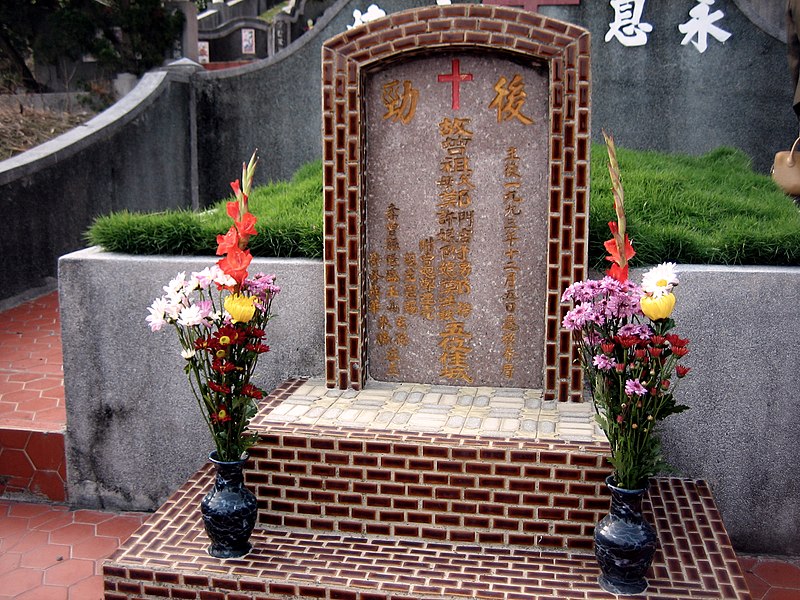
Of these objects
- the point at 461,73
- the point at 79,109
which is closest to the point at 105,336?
the point at 461,73

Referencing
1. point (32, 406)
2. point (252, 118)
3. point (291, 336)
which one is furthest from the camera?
point (252, 118)

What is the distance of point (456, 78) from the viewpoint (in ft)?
12.3

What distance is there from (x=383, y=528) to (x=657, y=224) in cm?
212

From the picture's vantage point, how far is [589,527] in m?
3.18

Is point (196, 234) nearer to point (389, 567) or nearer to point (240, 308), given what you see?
point (240, 308)

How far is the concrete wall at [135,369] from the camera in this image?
4121mm

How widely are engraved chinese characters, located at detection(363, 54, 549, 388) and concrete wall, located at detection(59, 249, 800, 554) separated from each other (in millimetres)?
445

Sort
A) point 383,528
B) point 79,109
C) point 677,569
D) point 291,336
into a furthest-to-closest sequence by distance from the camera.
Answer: point 79,109
point 291,336
point 383,528
point 677,569

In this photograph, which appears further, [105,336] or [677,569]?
[105,336]

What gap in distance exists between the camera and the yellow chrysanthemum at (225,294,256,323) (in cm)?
304

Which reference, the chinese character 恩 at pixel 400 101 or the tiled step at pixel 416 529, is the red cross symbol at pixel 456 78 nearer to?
the chinese character 恩 at pixel 400 101

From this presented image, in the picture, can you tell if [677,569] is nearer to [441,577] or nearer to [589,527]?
[589,527]

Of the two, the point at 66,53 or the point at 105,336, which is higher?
the point at 66,53

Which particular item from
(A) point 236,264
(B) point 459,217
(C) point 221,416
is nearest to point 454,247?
(B) point 459,217
